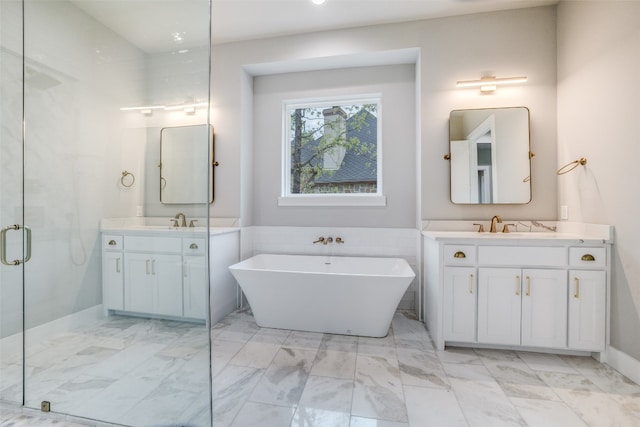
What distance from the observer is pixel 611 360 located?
204cm

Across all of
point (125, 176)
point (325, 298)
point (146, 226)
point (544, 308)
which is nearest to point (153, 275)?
point (146, 226)

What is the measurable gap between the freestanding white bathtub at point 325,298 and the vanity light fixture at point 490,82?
1832mm

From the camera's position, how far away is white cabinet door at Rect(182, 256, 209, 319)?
5.16ft

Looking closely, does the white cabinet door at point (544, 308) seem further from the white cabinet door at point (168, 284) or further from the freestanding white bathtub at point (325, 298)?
the white cabinet door at point (168, 284)

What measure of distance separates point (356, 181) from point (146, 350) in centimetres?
250

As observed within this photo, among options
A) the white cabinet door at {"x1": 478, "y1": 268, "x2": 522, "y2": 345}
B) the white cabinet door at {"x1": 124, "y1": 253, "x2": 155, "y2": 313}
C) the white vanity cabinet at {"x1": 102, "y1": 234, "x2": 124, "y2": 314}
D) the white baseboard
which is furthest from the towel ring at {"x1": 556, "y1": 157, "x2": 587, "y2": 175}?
the white vanity cabinet at {"x1": 102, "y1": 234, "x2": 124, "y2": 314}

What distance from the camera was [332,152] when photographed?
136 inches

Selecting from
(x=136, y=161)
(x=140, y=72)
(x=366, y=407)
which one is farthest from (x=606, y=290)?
(x=140, y=72)

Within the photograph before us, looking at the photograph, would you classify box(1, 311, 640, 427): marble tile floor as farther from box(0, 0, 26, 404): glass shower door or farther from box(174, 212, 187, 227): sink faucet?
box(174, 212, 187, 227): sink faucet

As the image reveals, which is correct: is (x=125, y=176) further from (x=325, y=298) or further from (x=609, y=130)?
(x=609, y=130)

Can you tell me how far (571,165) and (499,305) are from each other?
54.2 inches

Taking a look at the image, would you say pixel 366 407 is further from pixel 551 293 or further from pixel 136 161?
pixel 136 161

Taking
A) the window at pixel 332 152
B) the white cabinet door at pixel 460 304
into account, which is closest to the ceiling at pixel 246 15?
the window at pixel 332 152

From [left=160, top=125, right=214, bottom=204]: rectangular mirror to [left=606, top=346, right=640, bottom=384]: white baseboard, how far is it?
288 cm
